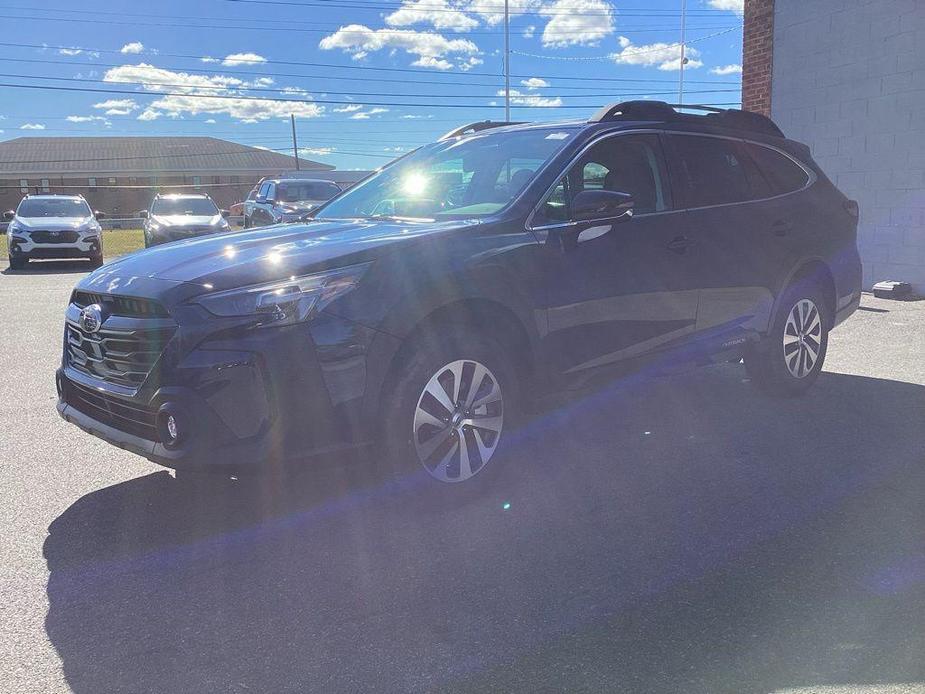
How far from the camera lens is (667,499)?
3971 millimetres

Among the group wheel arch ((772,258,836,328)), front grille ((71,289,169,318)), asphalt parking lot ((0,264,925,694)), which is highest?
front grille ((71,289,169,318))

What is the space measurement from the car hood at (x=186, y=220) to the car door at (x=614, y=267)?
15.9 meters

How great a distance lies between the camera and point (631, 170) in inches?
185

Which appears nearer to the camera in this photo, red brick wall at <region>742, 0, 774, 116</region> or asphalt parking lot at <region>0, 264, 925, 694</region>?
asphalt parking lot at <region>0, 264, 925, 694</region>

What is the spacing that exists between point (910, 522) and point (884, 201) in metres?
8.89

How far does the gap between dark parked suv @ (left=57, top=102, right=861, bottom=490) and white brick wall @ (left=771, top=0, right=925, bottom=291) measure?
20.5 ft

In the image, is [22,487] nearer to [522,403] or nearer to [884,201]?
[522,403]

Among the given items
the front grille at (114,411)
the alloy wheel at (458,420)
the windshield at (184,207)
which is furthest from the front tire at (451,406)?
the windshield at (184,207)

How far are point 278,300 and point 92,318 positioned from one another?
1014mm

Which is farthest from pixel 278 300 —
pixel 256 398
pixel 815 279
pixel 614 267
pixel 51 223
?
pixel 51 223

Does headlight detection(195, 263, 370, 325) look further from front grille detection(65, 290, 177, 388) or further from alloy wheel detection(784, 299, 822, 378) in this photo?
alloy wheel detection(784, 299, 822, 378)

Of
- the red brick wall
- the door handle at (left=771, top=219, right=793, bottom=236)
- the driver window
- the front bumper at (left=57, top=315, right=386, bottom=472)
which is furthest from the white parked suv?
the door handle at (left=771, top=219, right=793, bottom=236)

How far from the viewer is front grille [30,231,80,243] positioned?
1747cm

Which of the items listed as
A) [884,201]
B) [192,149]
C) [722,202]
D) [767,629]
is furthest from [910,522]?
[192,149]
